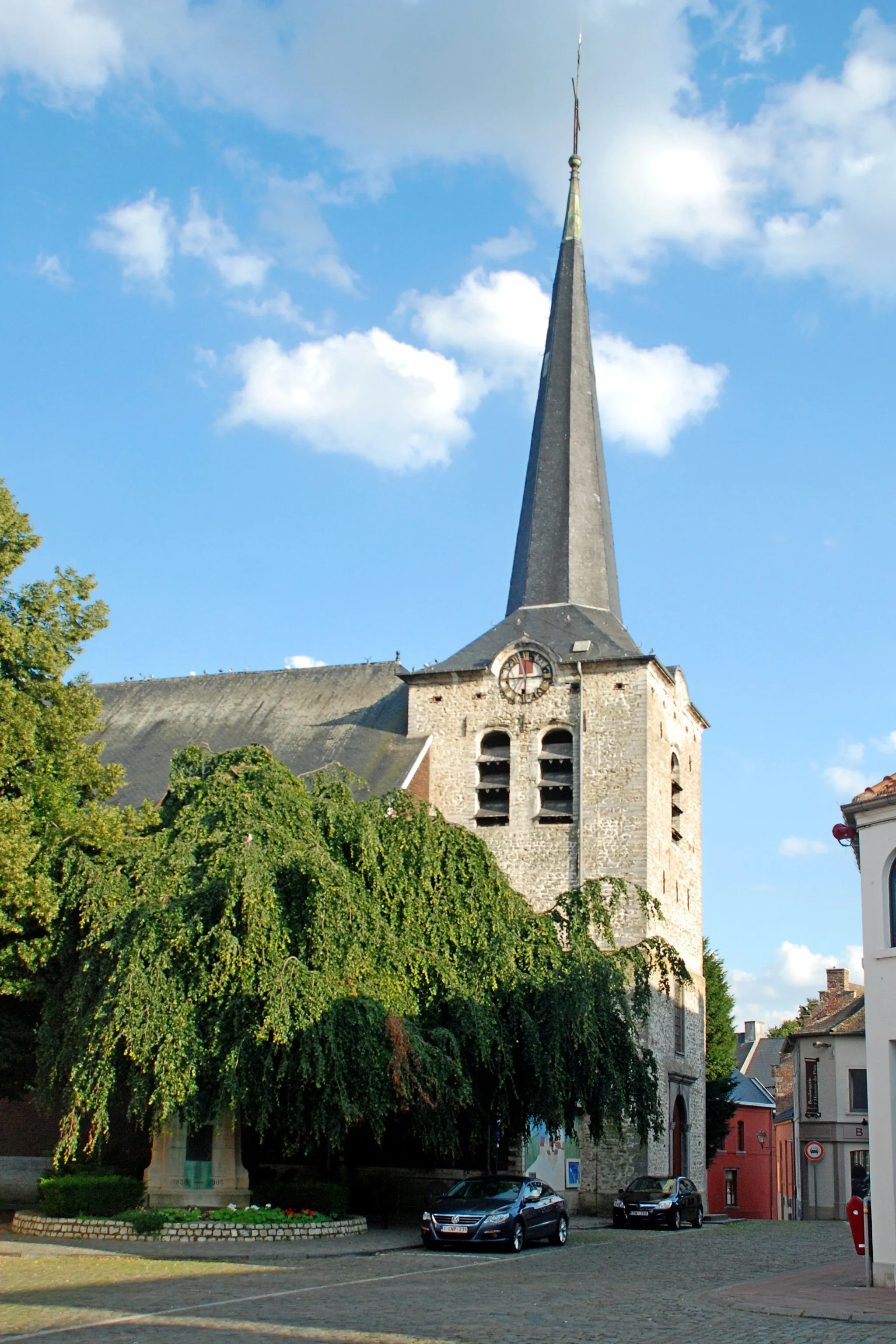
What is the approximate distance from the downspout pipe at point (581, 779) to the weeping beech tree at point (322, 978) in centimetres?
631

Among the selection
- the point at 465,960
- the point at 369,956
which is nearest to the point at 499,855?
the point at 465,960

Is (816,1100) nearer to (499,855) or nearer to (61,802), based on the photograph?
(499,855)

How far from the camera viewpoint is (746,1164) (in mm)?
46500

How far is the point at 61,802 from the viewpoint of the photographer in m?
Answer: 19.7

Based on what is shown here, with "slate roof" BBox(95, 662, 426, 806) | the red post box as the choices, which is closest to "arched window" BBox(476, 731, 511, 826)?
"slate roof" BBox(95, 662, 426, 806)

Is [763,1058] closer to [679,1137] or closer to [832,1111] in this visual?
[832,1111]

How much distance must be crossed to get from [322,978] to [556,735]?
14.2 meters

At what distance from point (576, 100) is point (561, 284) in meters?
7.21

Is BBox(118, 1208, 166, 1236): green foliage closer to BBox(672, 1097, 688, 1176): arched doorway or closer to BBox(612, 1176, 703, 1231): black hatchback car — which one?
BBox(612, 1176, 703, 1231): black hatchback car

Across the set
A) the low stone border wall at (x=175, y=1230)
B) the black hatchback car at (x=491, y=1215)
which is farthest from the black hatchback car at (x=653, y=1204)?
the low stone border wall at (x=175, y=1230)

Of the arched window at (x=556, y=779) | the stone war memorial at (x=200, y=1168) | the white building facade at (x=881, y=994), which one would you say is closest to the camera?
the white building facade at (x=881, y=994)

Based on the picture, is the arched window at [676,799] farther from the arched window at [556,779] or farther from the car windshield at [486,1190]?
the car windshield at [486,1190]

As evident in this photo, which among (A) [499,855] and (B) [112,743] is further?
(B) [112,743]

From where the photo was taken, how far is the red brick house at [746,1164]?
4553 cm
